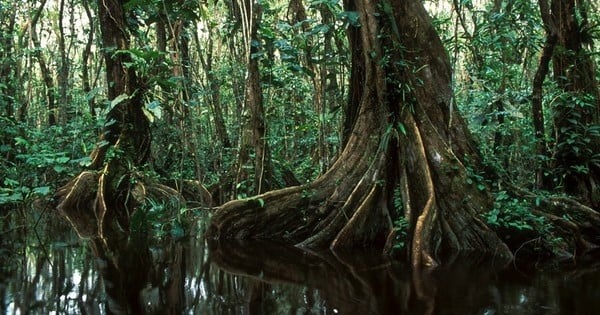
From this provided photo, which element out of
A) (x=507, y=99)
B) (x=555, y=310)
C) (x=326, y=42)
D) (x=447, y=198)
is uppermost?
(x=326, y=42)

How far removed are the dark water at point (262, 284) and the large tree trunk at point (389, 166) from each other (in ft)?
1.80

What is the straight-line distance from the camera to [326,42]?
7.99 m

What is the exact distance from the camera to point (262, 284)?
4.59 metres

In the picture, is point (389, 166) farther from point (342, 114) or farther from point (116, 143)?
point (116, 143)

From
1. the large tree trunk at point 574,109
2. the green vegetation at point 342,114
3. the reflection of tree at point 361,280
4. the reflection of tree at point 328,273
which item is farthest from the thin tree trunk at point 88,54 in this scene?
the large tree trunk at point 574,109

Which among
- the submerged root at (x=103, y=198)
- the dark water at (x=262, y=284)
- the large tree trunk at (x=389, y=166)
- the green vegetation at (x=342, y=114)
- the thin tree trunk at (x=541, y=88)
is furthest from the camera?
the submerged root at (x=103, y=198)

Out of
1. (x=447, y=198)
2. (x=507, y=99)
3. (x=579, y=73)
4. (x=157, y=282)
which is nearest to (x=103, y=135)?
(x=157, y=282)

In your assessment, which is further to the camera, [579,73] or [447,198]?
[579,73]

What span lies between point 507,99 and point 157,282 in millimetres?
6126

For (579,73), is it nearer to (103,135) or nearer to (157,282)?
(157,282)

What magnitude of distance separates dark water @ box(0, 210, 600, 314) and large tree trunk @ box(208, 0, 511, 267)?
55cm

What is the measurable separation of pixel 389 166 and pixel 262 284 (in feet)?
8.71

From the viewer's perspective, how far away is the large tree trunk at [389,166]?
241 inches

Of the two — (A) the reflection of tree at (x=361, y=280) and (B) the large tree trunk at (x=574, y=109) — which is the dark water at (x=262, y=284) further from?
(B) the large tree trunk at (x=574, y=109)
